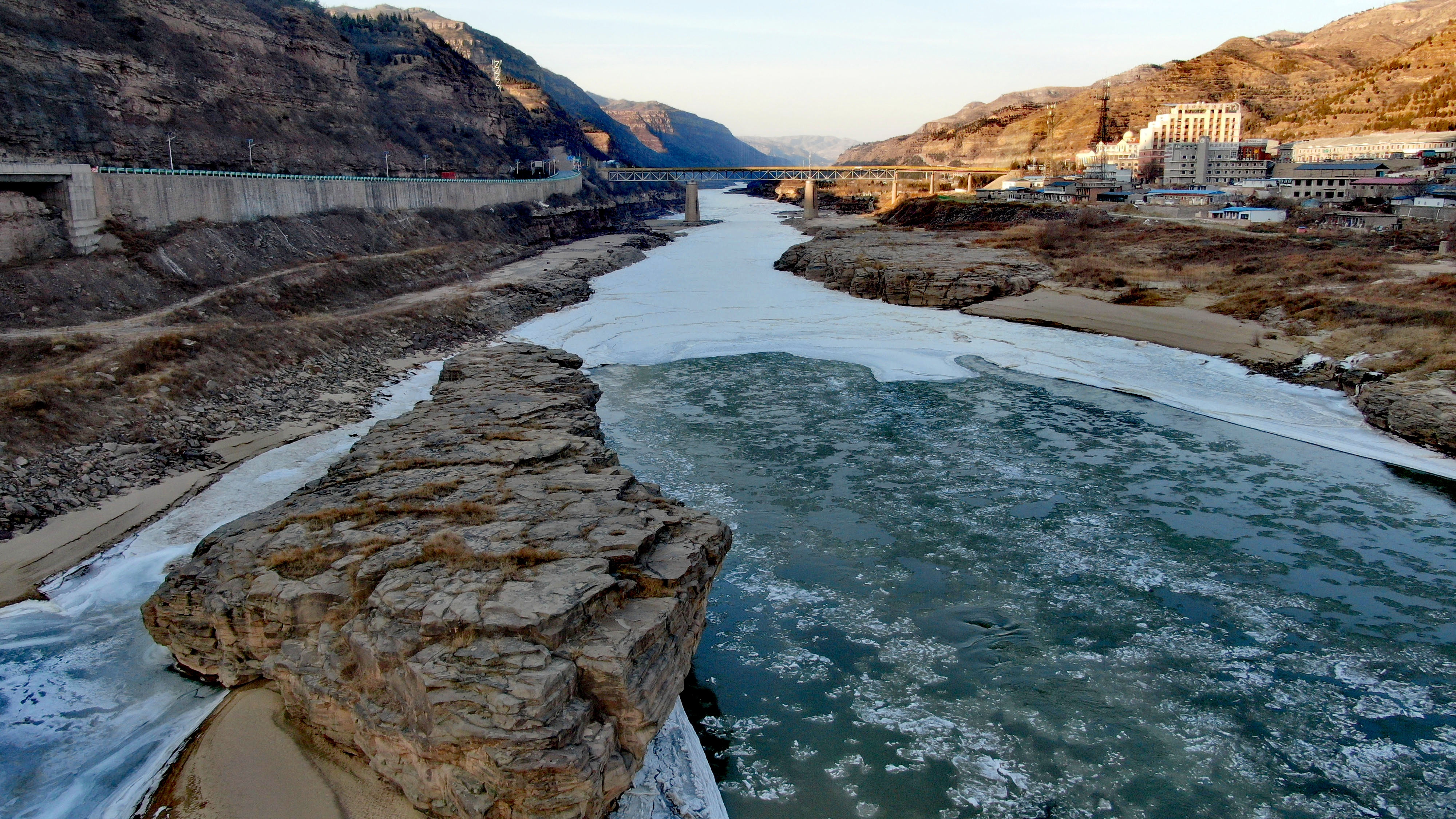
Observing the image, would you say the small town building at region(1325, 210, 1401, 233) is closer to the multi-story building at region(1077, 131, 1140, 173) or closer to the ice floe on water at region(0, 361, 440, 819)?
the multi-story building at region(1077, 131, 1140, 173)

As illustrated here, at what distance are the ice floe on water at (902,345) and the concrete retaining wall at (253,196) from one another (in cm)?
1296

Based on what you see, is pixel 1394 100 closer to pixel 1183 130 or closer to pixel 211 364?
pixel 1183 130

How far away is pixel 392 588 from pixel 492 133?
85.7 m

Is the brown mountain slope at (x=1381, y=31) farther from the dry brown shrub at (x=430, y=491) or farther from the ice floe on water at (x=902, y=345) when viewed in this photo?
the dry brown shrub at (x=430, y=491)

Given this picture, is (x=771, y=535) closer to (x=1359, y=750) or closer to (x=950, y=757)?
(x=950, y=757)

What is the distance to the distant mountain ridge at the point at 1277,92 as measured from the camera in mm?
92062

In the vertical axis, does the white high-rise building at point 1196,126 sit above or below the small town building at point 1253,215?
above

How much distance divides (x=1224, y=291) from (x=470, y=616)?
3555 cm

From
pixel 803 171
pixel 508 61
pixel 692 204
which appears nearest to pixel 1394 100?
pixel 803 171

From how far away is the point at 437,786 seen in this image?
7105mm

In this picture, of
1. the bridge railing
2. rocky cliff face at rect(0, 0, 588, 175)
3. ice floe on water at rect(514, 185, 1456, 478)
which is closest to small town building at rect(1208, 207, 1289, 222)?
ice floe on water at rect(514, 185, 1456, 478)

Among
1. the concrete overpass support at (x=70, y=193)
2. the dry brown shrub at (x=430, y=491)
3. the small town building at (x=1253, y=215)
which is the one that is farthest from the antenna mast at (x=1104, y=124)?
the dry brown shrub at (x=430, y=491)

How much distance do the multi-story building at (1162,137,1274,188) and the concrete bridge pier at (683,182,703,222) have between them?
48815 millimetres

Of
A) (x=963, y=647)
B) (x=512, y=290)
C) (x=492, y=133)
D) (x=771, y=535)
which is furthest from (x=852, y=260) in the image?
(x=492, y=133)
